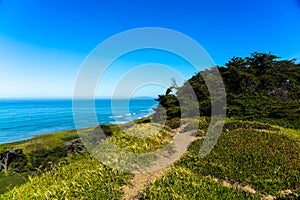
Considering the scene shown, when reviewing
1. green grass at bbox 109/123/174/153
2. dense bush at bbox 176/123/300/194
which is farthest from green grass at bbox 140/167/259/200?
green grass at bbox 109/123/174/153

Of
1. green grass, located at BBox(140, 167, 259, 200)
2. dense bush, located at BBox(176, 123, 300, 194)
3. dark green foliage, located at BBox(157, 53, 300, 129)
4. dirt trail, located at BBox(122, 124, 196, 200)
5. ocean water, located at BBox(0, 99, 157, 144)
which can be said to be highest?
dark green foliage, located at BBox(157, 53, 300, 129)

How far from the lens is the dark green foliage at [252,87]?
12.6 m

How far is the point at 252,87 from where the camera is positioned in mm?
16312

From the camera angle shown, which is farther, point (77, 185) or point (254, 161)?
point (254, 161)

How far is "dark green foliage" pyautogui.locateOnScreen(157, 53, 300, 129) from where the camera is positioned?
41.5ft

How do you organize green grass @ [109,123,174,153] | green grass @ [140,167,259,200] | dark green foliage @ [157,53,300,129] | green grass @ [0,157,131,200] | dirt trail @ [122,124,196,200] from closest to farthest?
green grass @ [140,167,259,200]
green grass @ [0,157,131,200]
dirt trail @ [122,124,196,200]
green grass @ [109,123,174,153]
dark green foliage @ [157,53,300,129]

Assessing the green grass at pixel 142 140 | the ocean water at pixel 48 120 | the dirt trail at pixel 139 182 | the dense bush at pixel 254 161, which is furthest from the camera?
the ocean water at pixel 48 120

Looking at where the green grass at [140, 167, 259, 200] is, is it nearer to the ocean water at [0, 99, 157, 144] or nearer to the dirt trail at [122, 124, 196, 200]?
the dirt trail at [122, 124, 196, 200]

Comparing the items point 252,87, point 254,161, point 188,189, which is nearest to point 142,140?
point 188,189

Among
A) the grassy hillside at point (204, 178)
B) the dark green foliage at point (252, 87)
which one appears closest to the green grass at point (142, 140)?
the grassy hillside at point (204, 178)

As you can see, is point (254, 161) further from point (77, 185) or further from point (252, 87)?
point (252, 87)

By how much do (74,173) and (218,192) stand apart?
372 cm

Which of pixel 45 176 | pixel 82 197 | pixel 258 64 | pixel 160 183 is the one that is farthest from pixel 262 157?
pixel 258 64

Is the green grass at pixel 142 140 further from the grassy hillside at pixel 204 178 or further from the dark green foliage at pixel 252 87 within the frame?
the dark green foliage at pixel 252 87
